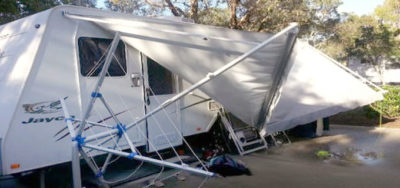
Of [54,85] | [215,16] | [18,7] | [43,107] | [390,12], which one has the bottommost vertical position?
[43,107]

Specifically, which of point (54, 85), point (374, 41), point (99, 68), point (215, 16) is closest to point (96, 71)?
point (99, 68)

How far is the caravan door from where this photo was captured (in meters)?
6.12

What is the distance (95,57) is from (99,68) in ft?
0.57

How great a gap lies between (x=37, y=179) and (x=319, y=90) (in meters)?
4.15

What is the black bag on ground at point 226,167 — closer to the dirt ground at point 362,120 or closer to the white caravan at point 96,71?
the white caravan at point 96,71

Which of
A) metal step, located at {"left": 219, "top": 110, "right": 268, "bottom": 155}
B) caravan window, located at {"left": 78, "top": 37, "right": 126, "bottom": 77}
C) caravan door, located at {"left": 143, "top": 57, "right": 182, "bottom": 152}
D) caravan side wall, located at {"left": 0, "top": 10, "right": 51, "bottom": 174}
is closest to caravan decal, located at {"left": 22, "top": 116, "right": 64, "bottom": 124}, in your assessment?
caravan side wall, located at {"left": 0, "top": 10, "right": 51, "bottom": 174}

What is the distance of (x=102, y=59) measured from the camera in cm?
557

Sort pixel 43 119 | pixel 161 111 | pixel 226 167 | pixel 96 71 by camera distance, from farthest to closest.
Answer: pixel 161 111 → pixel 226 167 → pixel 96 71 → pixel 43 119

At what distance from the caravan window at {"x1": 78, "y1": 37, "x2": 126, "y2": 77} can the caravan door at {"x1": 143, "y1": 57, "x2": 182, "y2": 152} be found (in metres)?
0.49

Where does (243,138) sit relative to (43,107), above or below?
below

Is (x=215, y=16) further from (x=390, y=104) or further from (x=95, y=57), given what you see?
(x=95, y=57)

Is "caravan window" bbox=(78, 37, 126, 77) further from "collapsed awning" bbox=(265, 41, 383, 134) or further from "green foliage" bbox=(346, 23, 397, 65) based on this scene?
"green foliage" bbox=(346, 23, 397, 65)

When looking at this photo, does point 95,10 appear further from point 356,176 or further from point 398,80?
point 398,80

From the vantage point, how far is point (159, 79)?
6.46 metres
